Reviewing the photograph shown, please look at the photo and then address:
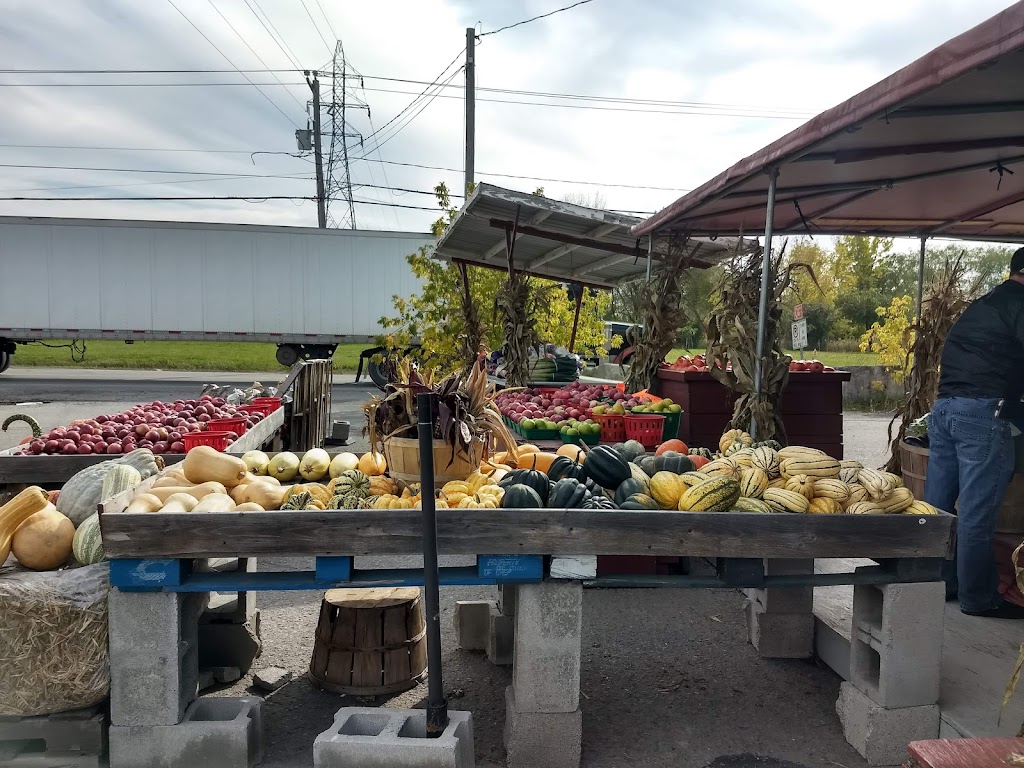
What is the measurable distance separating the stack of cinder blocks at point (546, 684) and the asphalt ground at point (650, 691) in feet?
0.59

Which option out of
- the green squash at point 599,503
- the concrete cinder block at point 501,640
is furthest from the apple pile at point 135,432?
the green squash at point 599,503

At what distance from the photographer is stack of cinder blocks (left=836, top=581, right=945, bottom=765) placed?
3.29 metres

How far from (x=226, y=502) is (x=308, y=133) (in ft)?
105

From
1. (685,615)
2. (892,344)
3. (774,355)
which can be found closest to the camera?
(685,615)

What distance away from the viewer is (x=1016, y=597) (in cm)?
452

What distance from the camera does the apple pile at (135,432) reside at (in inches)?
221

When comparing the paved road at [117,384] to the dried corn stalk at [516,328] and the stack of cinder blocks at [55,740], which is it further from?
the stack of cinder blocks at [55,740]

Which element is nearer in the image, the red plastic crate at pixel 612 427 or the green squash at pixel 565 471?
the green squash at pixel 565 471

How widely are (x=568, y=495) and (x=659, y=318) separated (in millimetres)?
5060

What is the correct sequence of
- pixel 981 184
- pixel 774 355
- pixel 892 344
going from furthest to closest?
pixel 892 344 → pixel 774 355 → pixel 981 184

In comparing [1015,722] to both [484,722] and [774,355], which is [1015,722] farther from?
[774,355]

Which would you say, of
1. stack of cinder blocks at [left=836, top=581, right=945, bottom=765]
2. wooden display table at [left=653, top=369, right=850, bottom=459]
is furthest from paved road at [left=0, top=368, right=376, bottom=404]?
stack of cinder blocks at [left=836, top=581, right=945, bottom=765]

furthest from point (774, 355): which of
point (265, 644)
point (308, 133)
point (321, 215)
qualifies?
point (308, 133)

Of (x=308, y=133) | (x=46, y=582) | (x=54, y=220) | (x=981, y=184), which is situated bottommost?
(x=46, y=582)
